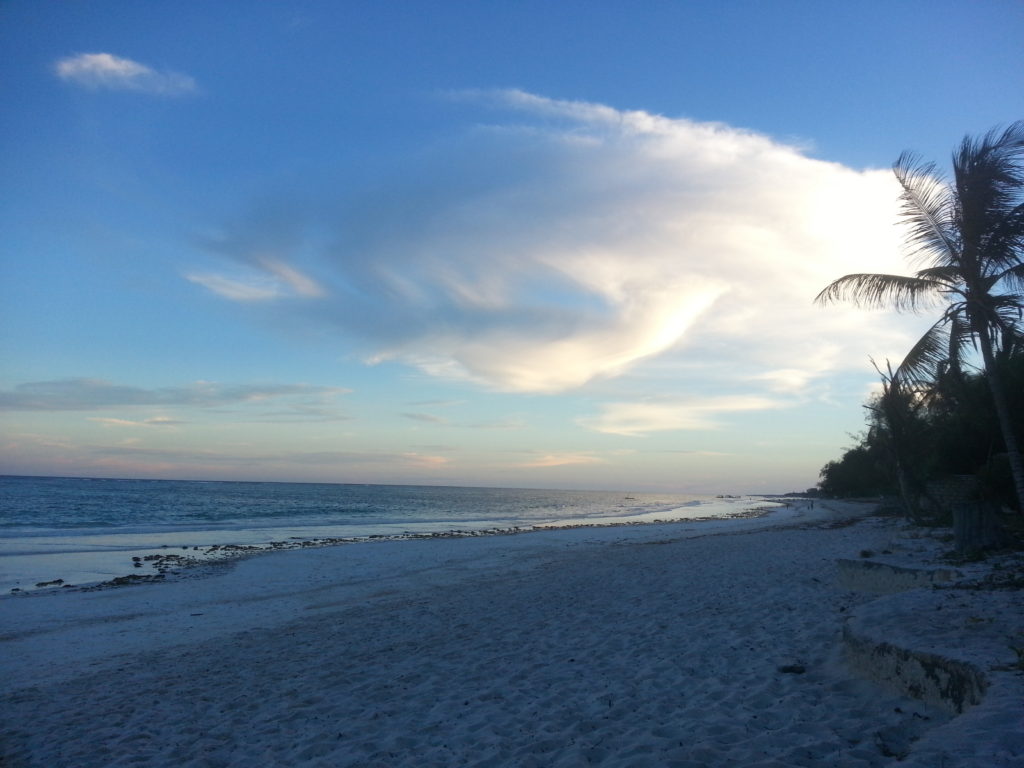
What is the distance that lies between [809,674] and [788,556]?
11016mm

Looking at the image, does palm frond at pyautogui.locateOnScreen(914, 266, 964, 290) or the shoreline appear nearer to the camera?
palm frond at pyautogui.locateOnScreen(914, 266, 964, 290)

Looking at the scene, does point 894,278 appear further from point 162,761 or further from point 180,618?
point 180,618

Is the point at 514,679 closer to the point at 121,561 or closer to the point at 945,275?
the point at 945,275

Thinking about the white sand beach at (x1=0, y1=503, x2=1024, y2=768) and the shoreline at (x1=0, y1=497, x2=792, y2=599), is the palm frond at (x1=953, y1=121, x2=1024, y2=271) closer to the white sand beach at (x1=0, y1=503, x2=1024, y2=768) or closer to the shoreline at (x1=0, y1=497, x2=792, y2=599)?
the white sand beach at (x1=0, y1=503, x2=1024, y2=768)

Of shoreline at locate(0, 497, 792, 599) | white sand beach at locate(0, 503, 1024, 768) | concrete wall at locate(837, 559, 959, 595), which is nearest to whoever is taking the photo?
white sand beach at locate(0, 503, 1024, 768)

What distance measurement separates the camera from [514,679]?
23.3ft

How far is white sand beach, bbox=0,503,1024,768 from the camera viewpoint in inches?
194

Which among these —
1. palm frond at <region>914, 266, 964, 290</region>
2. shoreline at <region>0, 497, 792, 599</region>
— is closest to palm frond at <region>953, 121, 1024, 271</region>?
palm frond at <region>914, 266, 964, 290</region>

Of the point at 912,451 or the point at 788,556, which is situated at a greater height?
the point at 912,451

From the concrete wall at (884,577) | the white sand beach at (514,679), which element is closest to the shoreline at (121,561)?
the white sand beach at (514,679)

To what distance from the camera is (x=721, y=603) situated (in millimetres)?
10266

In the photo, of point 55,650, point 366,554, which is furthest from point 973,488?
point 55,650

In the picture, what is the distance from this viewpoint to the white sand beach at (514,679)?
4.93m

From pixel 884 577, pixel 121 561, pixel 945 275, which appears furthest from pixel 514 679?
pixel 121 561
